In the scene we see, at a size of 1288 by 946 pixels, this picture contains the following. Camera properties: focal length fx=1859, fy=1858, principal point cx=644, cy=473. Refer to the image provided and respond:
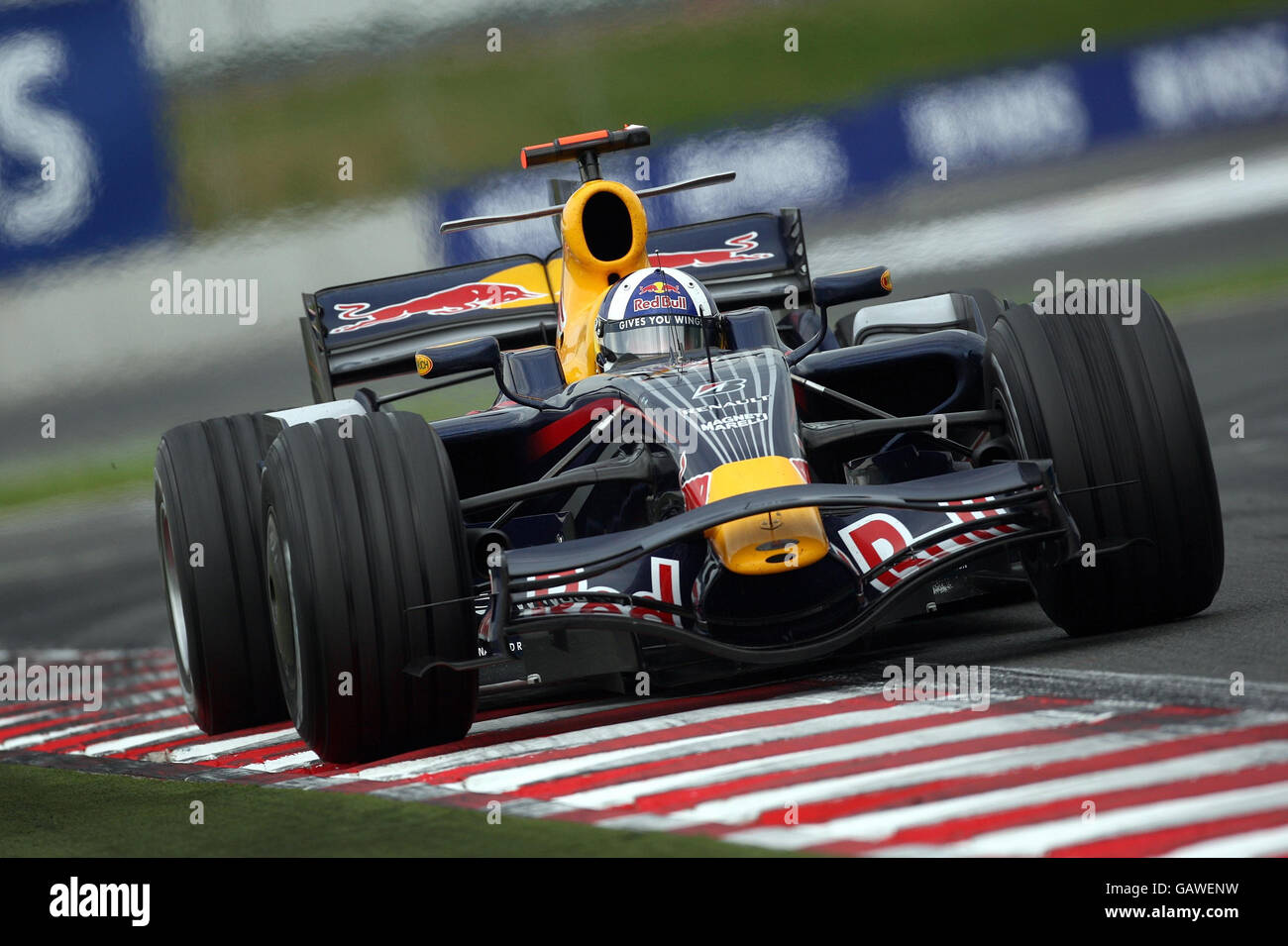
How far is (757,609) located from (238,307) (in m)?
9.87

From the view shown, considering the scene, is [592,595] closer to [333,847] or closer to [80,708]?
[333,847]

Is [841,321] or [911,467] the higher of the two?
[841,321]

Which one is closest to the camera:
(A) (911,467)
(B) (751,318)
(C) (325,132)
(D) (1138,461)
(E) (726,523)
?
(E) (726,523)

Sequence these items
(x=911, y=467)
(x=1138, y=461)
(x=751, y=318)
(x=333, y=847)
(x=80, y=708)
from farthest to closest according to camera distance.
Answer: (x=80, y=708) < (x=751, y=318) < (x=911, y=467) < (x=1138, y=461) < (x=333, y=847)

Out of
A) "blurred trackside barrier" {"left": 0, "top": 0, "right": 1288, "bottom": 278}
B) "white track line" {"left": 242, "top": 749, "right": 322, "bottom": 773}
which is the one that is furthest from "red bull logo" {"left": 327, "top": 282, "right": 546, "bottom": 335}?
"blurred trackside barrier" {"left": 0, "top": 0, "right": 1288, "bottom": 278}

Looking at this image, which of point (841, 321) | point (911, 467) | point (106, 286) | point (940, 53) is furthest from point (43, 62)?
point (911, 467)

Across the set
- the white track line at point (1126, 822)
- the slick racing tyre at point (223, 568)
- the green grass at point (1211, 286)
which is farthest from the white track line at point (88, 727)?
the green grass at point (1211, 286)

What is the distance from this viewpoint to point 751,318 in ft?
23.8

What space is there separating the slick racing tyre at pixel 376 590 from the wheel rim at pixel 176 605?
1.55 meters

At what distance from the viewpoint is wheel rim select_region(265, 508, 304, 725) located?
18.3 feet

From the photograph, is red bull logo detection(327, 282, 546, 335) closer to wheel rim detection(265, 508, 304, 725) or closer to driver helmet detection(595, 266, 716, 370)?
driver helmet detection(595, 266, 716, 370)

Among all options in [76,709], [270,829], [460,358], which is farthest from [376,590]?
[76,709]

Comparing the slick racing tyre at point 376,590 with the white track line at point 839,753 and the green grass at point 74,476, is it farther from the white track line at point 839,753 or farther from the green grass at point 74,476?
the green grass at point 74,476

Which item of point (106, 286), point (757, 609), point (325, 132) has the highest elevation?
point (325, 132)
